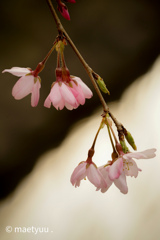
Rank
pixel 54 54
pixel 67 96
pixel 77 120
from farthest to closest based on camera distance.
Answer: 1. pixel 77 120
2. pixel 54 54
3. pixel 67 96

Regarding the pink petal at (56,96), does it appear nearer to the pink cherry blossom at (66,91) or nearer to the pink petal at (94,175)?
the pink cherry blossom at (66,91)

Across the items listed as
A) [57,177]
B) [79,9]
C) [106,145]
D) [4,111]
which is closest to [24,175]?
[57,177]

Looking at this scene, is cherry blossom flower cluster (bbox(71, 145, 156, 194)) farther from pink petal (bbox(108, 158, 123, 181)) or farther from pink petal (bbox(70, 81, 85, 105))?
pink petal (bbox(70, 81, 85, 105))

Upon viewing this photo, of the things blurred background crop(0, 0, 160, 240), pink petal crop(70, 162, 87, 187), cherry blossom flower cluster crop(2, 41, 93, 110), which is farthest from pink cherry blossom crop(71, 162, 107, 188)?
blurred background crop(0, 0, 160, 240)

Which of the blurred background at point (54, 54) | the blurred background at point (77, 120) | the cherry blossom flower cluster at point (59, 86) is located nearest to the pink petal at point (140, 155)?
the cherry blossom flower cluster at point (59, 86)

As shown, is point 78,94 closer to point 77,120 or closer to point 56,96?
point 56,96

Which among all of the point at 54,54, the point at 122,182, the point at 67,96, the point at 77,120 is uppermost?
the point at 54,54

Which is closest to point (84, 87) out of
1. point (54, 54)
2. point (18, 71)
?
point (18, 71)
